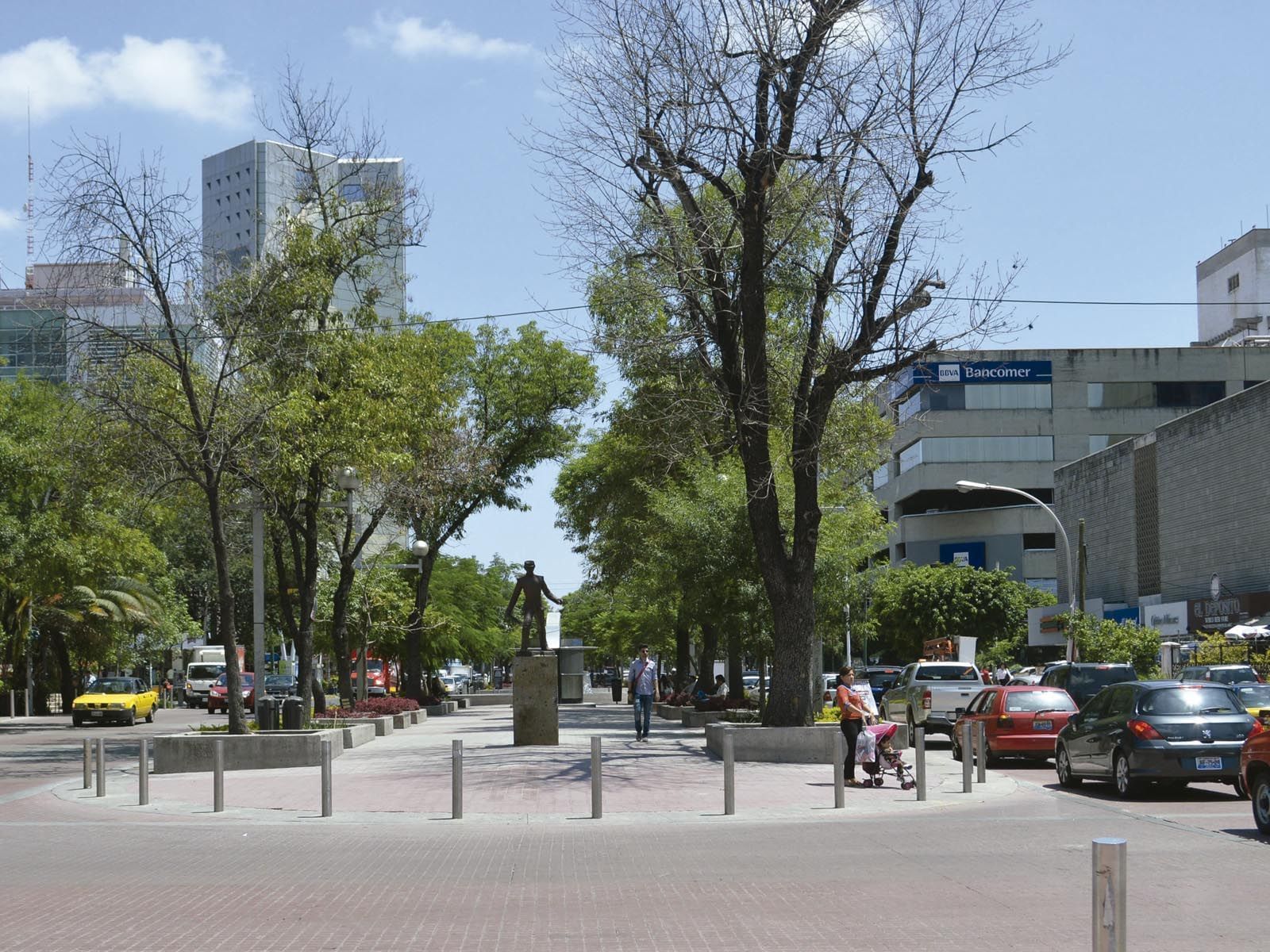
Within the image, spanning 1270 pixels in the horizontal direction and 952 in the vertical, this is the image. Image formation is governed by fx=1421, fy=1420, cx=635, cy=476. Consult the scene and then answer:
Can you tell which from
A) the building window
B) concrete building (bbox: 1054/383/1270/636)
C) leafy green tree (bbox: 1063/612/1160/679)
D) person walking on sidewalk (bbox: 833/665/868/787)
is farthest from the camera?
the building window

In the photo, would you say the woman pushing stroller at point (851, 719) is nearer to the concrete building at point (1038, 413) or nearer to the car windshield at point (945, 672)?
the car windshield at point (945, 672)

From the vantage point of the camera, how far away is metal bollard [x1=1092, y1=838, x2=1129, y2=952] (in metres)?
4.74

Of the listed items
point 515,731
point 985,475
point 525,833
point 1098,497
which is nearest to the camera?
point 525,833

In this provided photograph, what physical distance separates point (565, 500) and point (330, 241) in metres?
26.9

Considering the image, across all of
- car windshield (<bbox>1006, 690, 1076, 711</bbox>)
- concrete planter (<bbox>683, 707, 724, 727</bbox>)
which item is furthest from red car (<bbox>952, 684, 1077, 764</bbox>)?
concrete planter (<bbox>683, 707, 724, 727</bbox>)

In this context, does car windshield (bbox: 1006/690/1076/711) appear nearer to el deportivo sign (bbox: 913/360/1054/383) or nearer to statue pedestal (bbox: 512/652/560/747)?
statue pedestal (bbox: 512/652/560/747)

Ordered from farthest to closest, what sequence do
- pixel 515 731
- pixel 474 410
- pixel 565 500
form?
pixel 565 500
pixel 474 410
pixel 515 731

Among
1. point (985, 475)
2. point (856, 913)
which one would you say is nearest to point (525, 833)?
point (856, 913)

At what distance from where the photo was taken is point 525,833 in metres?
14.8

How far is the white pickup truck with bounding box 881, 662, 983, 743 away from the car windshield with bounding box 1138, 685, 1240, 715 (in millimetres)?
11686

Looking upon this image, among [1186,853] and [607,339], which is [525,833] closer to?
[1186,853]

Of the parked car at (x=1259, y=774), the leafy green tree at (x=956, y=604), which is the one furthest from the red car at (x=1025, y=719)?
the leafy green tree at (x=956, y=604)

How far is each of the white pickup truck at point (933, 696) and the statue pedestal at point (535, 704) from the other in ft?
25.2

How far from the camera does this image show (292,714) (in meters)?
25.4
